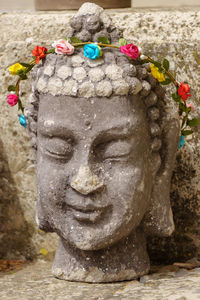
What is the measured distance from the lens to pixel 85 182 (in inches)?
83.7

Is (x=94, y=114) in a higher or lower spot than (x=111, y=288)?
higher

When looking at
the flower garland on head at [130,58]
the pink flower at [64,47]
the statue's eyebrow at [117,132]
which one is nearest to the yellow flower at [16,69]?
the flower garland on head at [130,58]

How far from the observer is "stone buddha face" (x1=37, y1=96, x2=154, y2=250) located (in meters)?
2.15

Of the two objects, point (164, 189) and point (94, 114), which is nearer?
point (94, 114)

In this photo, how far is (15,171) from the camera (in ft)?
8.92

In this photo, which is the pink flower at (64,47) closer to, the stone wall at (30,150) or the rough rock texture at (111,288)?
the stone wall at (30,150)

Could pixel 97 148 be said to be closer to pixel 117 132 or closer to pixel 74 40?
pixel 117 132

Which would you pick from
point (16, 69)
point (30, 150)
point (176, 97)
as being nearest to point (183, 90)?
point (176, 97)

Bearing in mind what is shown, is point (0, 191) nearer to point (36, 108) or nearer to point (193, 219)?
point (36, 108)

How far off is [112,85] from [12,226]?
921 mm

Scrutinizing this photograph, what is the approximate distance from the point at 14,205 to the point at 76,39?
0.87 m

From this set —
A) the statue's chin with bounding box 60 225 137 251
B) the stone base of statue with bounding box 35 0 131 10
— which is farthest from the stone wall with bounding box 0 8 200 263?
the statue's chin with bounding box 60 225 137 251

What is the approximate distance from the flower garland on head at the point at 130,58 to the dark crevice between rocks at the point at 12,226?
0.38 meters

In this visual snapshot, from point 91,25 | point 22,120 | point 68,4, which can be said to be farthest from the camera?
point 68,4
